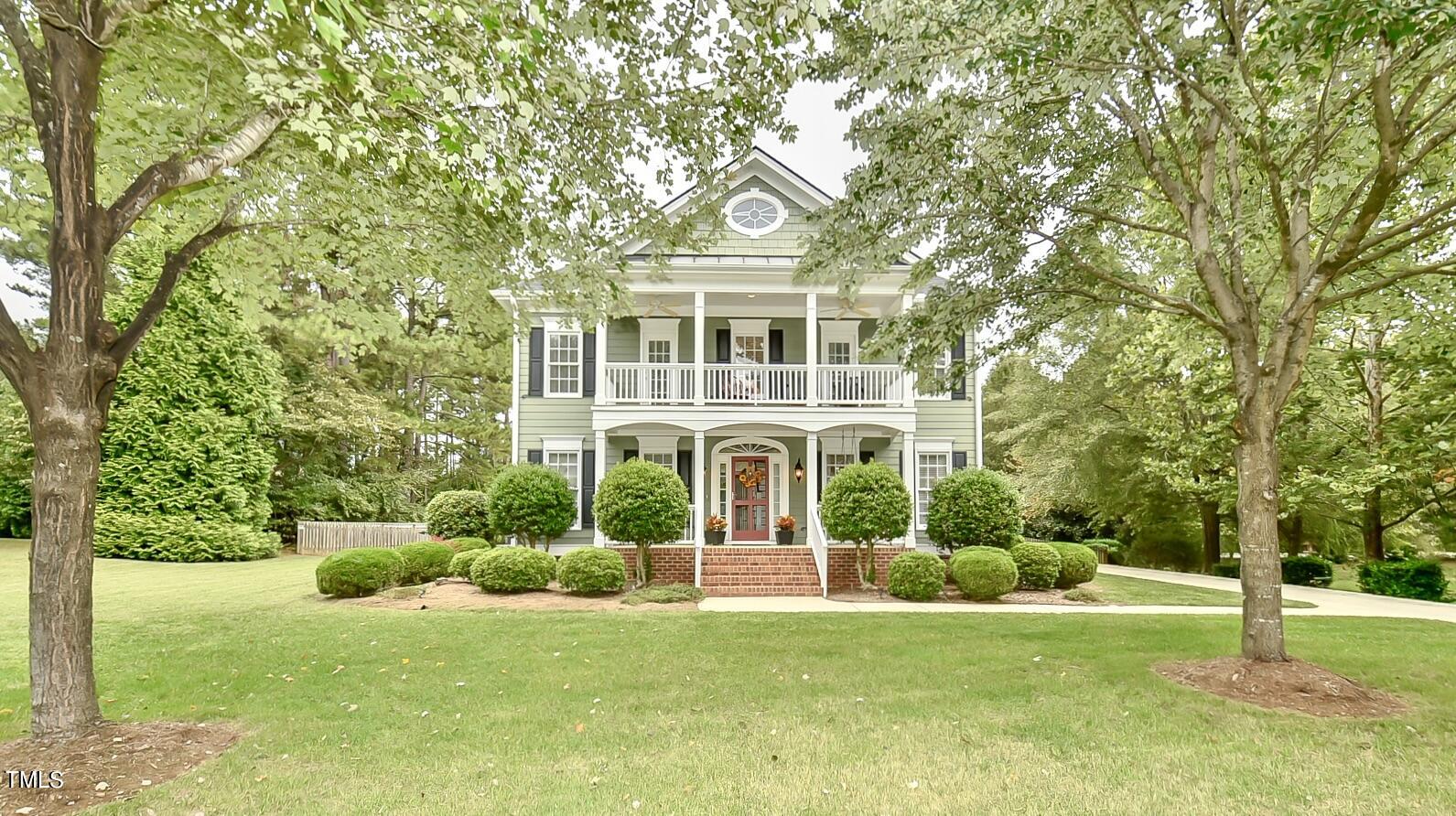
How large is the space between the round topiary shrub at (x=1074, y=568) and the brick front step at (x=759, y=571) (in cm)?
425

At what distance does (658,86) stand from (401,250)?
2.73 meters

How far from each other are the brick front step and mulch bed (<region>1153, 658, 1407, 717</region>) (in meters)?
6.44

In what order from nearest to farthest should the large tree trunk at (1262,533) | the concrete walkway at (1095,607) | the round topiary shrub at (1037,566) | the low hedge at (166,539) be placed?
the large tree trunk at (1262,533) < the concrete walkway at (1095,607) < the round topiary shrub at (1037,566) < the low hedge at (166,539)

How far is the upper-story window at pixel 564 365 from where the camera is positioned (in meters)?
15.1

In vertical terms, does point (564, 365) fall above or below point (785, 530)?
above

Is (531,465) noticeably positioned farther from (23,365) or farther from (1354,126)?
(1354,126)

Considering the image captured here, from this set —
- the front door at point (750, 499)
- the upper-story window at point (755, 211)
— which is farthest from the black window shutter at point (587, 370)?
the upper-story window at point (755, 211)

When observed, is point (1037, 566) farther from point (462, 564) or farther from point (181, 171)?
point (181, 171)

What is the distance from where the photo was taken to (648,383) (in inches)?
536

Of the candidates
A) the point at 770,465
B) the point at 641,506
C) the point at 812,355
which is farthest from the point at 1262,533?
the point at 770,465

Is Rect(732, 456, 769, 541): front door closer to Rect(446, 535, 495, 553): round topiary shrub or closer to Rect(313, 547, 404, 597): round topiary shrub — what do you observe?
Rect(446, 535, 495, 553): round topiary shrub

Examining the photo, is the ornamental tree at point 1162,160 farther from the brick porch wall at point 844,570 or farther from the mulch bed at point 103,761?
the mulch bed at point 103,761

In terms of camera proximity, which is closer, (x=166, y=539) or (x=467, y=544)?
(x=467, y=544)

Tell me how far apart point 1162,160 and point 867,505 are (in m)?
6.29
